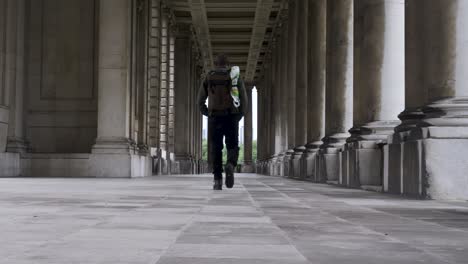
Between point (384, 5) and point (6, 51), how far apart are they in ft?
47.2

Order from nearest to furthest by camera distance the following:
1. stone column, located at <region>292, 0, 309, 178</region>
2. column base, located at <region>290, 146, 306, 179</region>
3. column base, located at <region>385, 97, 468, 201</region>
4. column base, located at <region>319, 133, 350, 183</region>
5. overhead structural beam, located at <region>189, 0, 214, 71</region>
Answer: column base, located at <region>385, 97, 468, 201</region> < column base, located at <region>319, 133, 350, 183</region> < column base, located at <region>290, 146, 306, 179</region> < stone column, located at <region>292, 0, 309, 178</region> < overhead structural beam, located at <region>189, 0, 214, 71</region>

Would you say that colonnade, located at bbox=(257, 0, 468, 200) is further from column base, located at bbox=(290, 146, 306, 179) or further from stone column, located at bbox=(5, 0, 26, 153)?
stone column, located at bbox=(5, 0, 26, 153)

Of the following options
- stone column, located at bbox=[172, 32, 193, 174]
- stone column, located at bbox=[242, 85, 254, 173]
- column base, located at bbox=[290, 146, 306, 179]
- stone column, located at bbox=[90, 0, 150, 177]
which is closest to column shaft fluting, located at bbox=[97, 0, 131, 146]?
stone column, located at bbox=[90, 0, 150, 177]

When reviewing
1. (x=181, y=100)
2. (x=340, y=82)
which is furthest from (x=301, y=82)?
(x=181, y=100)

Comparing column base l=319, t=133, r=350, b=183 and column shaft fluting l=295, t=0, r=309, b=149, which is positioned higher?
column shaft fluting l=295, t=0, r=309, b=149

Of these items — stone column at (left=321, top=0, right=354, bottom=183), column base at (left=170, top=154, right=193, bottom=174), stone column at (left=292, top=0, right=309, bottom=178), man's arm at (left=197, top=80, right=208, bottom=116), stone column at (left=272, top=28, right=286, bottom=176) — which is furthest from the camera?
column base at (left=170, top=154, right=193, bottom=174)

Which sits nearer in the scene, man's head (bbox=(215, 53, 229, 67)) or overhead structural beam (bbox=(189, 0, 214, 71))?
man's head (bbox=(215, 53, 229, 67))

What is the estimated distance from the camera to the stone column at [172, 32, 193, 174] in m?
51.1

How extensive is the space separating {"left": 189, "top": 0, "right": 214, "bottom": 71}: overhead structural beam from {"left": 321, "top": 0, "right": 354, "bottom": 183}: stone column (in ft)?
80.3

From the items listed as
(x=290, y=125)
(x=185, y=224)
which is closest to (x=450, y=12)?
(x=185, y=224)

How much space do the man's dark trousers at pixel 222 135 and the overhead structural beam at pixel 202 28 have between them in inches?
1264

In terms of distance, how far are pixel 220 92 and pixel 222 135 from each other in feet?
2.79

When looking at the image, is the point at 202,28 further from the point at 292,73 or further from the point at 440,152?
the point at 440,152

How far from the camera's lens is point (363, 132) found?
49.0 ft
